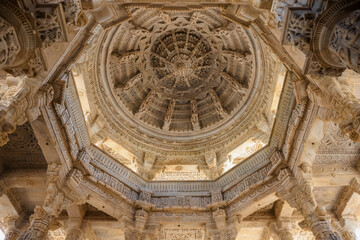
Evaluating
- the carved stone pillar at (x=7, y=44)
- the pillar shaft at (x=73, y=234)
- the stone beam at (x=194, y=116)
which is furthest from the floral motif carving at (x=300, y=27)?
the stone beam at (x=194, y=116)

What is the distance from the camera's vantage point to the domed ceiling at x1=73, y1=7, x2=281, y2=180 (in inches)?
518

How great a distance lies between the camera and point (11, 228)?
11.0 metres

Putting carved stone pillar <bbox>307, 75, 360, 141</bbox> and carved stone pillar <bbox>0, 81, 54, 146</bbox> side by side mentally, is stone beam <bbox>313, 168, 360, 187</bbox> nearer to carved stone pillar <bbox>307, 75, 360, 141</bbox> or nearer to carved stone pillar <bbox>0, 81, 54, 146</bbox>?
carved stone pillar <bbox>307, 75, 360, 141</bbox>

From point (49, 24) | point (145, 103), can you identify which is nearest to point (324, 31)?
point (49, 24)

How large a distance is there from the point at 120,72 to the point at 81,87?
3.71m

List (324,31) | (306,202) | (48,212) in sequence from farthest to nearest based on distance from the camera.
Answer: (306,202), (48,212), (324,31)

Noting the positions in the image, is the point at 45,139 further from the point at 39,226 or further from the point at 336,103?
the point at 336,103

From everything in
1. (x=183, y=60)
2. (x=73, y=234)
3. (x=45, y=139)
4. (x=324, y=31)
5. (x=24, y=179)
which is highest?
(x=183, y=60)

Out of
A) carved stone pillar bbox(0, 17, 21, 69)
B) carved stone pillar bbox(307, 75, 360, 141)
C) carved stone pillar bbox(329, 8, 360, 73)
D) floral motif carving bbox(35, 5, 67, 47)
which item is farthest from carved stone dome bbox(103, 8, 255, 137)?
carved stone pillar bbox(329, 8, 360, 73)

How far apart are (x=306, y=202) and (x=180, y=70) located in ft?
34.1

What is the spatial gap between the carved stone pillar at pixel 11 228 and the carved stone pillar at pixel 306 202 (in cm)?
1023

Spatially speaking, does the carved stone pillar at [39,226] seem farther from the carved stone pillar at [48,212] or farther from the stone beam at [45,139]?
the stone beam at [45,139]

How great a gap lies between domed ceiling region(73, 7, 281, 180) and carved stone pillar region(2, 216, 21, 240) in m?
4.46

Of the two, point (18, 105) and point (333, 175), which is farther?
point (333, 175)
